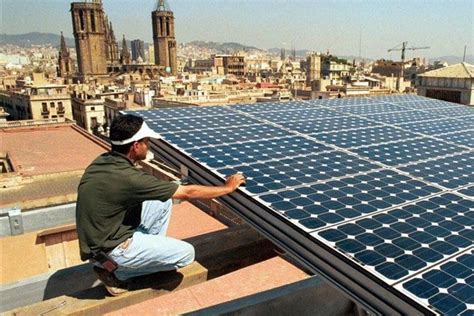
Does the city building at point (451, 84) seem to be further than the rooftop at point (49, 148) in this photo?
Yes

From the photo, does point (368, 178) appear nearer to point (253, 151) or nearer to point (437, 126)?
point (253, 151)

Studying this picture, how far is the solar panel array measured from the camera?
454 centimetres

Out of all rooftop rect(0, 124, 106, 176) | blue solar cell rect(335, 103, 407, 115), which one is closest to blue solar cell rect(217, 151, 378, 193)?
blue solar cell rect(335, 103, 407, 115)

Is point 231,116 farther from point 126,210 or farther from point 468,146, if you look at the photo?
point 126,210

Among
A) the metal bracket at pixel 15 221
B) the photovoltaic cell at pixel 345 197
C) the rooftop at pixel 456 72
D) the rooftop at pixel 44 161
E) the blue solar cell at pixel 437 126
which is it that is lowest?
the rooftop at pixel 44 161

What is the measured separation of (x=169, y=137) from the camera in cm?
984

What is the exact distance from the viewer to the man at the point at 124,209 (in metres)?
4.43

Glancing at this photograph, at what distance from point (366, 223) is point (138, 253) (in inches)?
123

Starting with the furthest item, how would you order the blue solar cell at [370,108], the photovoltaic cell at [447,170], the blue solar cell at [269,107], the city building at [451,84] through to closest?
the city building at [451,84], the blue solar cell at [370,108], the blue solar cell at [269,107], the photovoltaic cell at [447,170]

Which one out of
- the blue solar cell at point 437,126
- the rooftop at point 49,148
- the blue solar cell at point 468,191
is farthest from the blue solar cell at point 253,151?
the rooftop at point 49,148

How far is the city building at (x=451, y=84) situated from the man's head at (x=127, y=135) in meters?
33.4

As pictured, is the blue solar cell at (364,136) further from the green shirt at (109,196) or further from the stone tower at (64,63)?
the stone tower at (64,63)

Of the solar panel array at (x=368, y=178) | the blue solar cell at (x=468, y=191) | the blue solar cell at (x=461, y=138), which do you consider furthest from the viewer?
the blue solar cell at (x=461, y=138)

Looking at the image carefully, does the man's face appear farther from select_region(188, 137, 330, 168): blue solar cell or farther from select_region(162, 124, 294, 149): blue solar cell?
select_region(162, 124, 294, 149): blue solar cell
